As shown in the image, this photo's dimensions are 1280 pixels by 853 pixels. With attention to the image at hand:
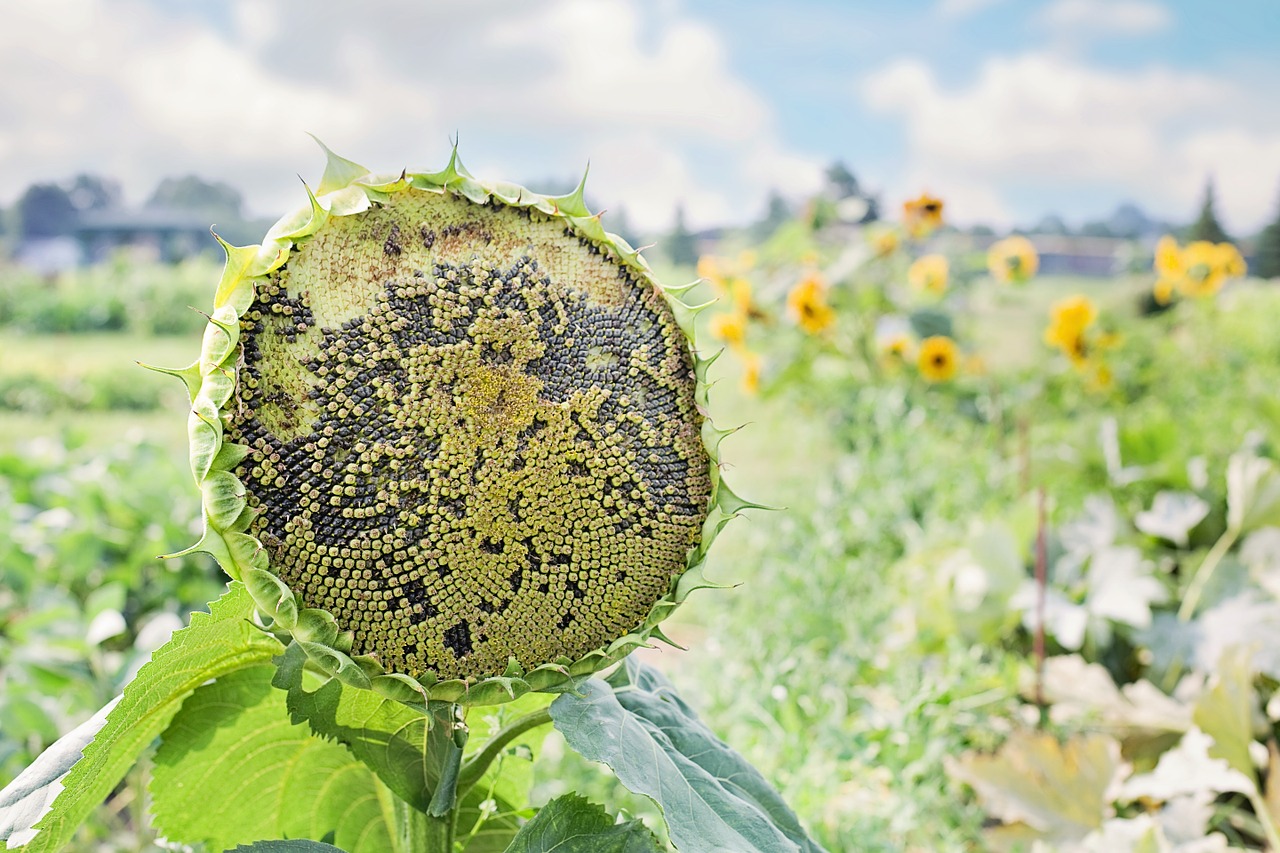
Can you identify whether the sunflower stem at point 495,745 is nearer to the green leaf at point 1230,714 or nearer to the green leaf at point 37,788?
the green leaf at point 37,788

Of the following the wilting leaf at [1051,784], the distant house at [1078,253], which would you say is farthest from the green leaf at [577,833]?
the distant house at [1078,253]

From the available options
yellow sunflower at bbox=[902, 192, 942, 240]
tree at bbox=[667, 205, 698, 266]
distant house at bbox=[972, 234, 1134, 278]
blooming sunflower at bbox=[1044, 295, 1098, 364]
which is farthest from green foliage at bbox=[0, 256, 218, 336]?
blooming sunflower at bbox=[1044, 295, 1098, 364]

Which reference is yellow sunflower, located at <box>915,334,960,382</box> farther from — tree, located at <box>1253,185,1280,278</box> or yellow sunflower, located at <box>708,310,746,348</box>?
tree, located at <box>1253,185,1280,278</box>

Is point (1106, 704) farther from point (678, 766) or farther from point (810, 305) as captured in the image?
point (810, 305)

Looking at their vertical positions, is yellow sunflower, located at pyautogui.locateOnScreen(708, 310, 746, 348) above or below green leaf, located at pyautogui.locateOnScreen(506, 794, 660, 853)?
below

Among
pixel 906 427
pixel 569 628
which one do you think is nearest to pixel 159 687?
pixel 569 628
